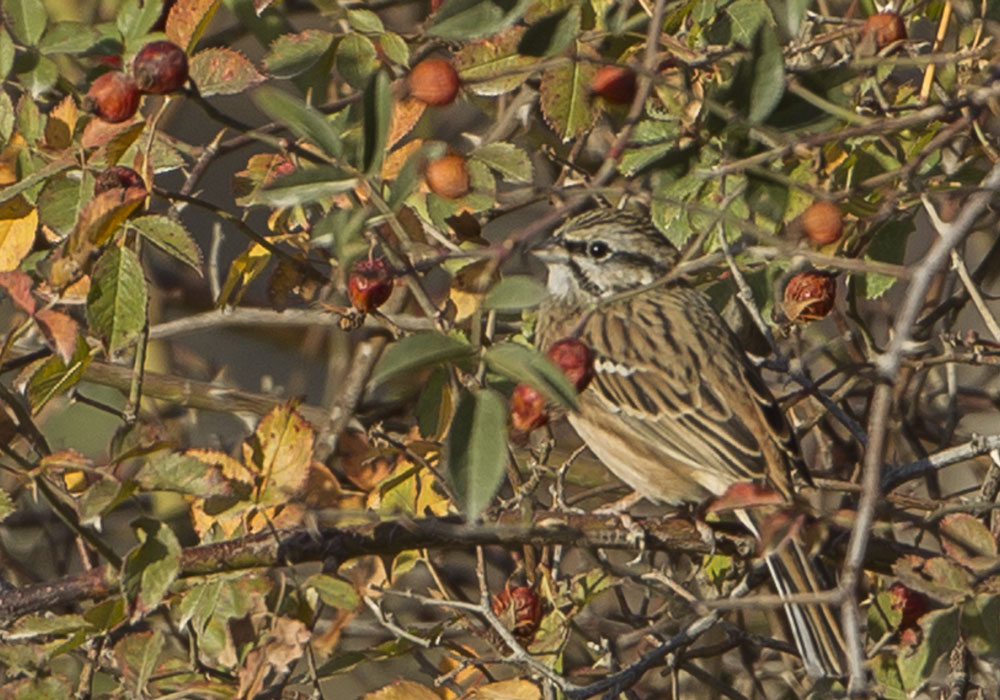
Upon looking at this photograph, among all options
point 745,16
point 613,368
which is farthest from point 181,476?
point 613,368

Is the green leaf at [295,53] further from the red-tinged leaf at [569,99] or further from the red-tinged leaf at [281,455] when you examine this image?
the red-tinged leaf at [281,455]

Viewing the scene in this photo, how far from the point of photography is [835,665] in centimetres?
365

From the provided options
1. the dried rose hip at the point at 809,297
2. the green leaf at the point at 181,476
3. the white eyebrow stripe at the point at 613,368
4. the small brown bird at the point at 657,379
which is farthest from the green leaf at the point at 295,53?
the white eyebrow stripe at the point at 613,368

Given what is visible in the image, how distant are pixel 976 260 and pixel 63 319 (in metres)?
3.49

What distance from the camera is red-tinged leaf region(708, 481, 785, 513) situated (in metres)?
2.61

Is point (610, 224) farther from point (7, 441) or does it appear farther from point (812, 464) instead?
point (7, 441)

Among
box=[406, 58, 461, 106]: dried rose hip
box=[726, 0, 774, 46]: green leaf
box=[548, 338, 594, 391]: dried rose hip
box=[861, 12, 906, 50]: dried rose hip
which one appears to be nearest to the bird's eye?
box=[726, 0, 774, 46]: green leaf

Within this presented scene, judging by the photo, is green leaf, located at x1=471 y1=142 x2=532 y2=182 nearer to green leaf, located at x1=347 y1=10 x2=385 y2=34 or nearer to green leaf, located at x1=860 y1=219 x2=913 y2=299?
green leaf, located at x1=347 y1=10 x2=385 y2=34

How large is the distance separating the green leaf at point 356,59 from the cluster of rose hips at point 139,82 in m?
0.52

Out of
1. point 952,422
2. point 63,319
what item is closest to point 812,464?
point 952,422

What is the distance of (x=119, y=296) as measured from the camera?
2.86m

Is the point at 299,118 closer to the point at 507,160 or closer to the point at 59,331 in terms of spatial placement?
the point at 59,331

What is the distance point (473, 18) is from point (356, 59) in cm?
63

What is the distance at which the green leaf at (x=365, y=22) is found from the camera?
338cm
